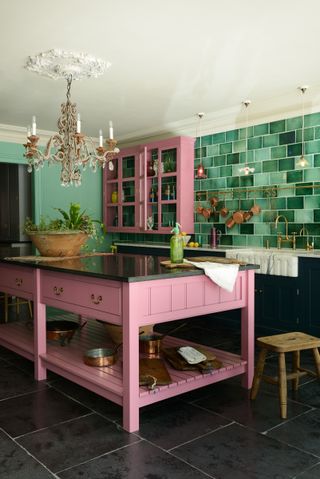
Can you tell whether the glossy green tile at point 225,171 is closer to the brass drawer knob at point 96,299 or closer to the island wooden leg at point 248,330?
the island wooden leg at point 248,330

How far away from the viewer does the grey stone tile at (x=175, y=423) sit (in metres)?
2.72

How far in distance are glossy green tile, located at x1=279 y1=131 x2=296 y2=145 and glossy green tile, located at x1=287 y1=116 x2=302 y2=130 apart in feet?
0.19

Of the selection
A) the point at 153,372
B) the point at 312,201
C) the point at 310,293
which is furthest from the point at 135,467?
the point at 312,201

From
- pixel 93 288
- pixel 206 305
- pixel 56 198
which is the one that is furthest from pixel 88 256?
pixel 56 198

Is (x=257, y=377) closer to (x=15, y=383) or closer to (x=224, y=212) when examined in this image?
(x=15, y=383)

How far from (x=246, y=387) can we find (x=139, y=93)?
3419mm

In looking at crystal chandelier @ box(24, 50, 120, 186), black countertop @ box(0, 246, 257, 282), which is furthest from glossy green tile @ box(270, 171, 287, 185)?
black countertop @ box(0, 246, 257, 282)

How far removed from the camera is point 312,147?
5.36 metres

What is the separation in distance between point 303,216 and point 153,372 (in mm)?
3148

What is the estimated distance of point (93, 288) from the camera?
309 cm

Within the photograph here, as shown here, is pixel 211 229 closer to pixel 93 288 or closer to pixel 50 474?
pixel 93 288

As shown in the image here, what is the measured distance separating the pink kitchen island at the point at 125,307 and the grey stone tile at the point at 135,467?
0.29 meters

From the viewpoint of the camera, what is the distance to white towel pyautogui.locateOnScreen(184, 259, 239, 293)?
3137mm

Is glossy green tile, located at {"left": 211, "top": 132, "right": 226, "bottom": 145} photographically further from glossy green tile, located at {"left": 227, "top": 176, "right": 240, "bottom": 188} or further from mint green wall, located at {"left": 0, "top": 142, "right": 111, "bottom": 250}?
mint green wall, located at {"left": 0, "top": 142, "right": 111, "bottom": 250}
